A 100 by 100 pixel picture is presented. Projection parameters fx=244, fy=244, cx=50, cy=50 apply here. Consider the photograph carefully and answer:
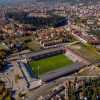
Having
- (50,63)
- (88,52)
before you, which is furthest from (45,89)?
(88,52)

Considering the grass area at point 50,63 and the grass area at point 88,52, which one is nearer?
the grass area at point 50,63

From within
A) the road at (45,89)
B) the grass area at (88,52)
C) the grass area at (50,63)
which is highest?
the grass area at (88,52)

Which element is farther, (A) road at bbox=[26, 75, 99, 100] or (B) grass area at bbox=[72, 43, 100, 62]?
(B) grass area at bbox=[72, 43, 100, 62]

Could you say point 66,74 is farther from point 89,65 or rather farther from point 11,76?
point 11,76

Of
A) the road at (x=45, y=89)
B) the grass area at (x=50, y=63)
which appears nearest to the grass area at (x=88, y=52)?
the grass area at (x=50, y=63)

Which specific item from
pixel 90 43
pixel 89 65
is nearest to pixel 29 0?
pixel 90 43

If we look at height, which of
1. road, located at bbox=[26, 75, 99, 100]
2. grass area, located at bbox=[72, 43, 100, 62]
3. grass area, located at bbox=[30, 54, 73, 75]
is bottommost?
grass area, located at bbox=[30, 54, 73, 75]

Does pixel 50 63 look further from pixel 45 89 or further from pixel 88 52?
pixel 45 89

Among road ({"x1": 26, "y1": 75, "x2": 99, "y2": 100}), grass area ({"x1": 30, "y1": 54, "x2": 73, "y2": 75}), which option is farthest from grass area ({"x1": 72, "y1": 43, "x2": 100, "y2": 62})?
road ({"x1": 26, "y1": 75, "x2": 99, "y2": 100})

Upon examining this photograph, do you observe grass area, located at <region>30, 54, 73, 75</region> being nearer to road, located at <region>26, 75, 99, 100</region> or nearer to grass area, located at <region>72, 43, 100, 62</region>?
grass area, located at <region>72, 43, 100, 62</region>

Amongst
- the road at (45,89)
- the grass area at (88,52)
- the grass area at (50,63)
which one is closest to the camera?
the road at (45,89)

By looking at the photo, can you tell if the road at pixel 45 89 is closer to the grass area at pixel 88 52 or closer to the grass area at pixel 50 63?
the grass area at pixel 50 63
